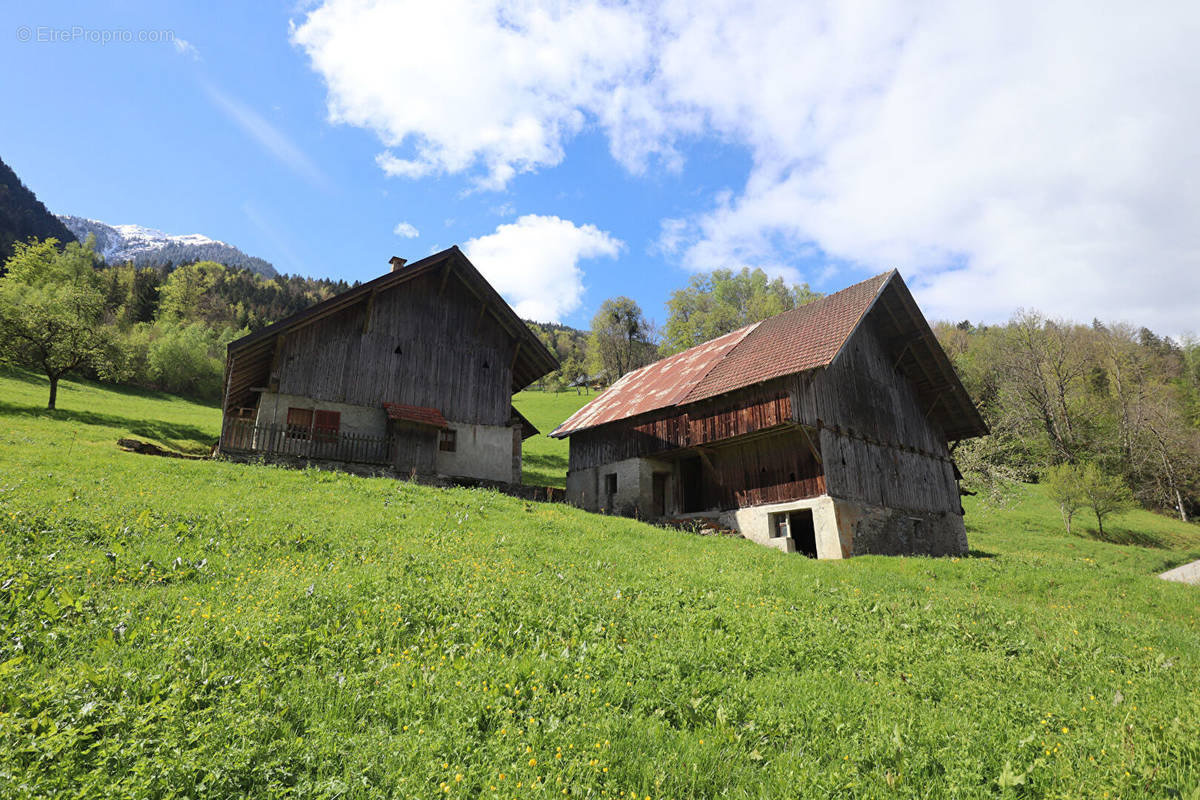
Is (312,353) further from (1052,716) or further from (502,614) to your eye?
(1052,716)

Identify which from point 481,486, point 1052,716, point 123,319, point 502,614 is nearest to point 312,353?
point 481,486

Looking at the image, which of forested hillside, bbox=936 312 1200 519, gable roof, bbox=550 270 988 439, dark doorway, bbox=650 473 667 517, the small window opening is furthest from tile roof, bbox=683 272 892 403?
forested hillside, bbox=936 312 1200 519

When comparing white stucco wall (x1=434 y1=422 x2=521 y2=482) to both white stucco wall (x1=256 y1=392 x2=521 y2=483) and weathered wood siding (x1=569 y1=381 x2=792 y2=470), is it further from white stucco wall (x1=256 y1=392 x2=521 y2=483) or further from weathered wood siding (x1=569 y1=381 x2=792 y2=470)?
weathered wood siding (x1=569 y1=381 x2=792 y2=470)

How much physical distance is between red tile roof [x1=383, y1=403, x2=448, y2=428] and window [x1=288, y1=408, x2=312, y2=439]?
2809 mm

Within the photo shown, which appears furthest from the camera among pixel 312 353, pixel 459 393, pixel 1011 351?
pixel 1011 351

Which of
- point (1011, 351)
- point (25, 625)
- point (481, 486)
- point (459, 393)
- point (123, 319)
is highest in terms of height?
point (123, 319)

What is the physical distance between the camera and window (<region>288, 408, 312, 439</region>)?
22.6 metres

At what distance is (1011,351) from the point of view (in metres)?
57.0

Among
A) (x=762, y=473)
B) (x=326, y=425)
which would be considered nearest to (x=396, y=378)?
(x=326, y=425)

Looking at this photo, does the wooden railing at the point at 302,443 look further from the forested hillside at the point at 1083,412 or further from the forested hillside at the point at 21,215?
the forested hillside at the point at 21,215

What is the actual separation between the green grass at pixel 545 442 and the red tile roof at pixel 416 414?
1277cm

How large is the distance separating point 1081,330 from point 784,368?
191 feet

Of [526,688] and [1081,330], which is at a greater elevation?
[1081,330]

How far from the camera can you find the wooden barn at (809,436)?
2191 cm
